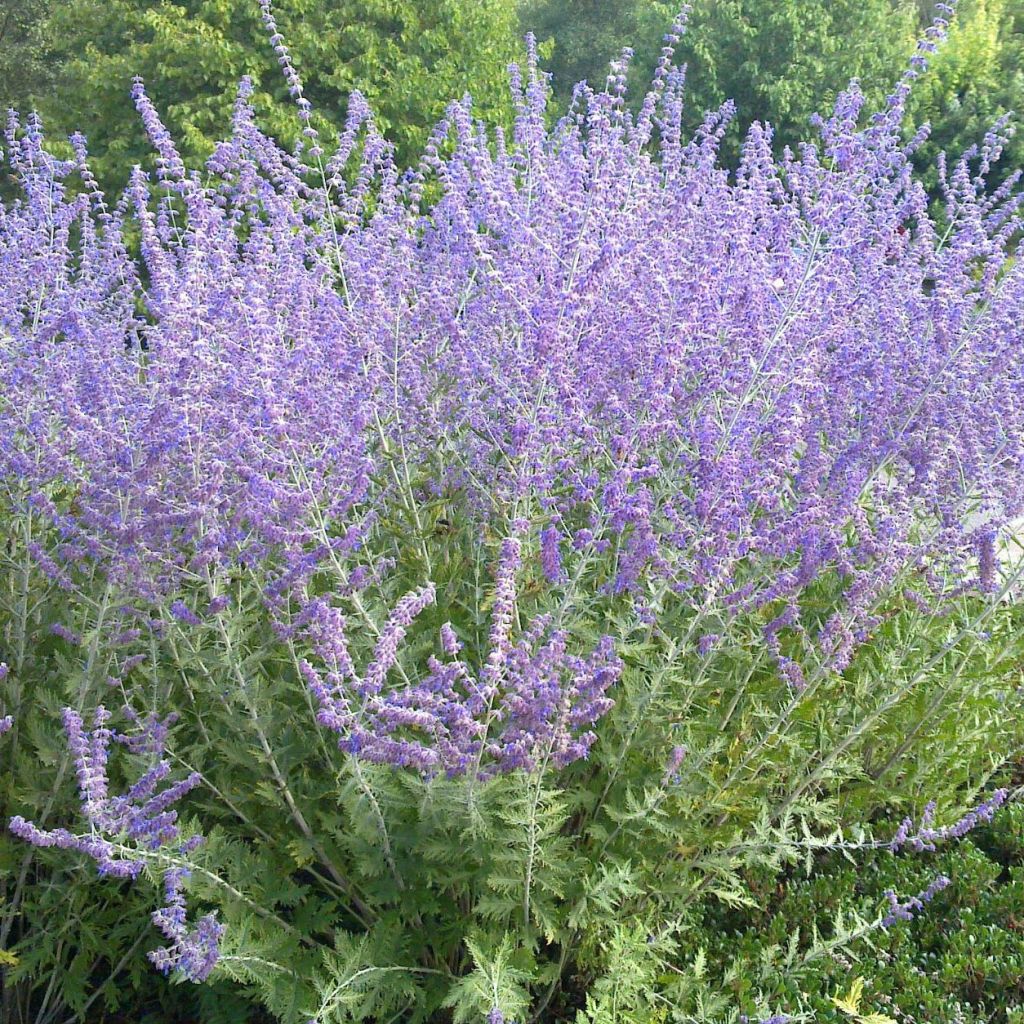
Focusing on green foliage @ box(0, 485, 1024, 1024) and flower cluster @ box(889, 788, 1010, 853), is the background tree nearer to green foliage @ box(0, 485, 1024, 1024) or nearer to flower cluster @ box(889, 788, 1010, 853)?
green foliage @ box(0, 485, 1024, 1024)

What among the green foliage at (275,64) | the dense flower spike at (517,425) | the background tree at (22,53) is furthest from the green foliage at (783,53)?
the dense flower spike at (517,425)

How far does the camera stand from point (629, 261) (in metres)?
3.79

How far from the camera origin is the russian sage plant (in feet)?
8.78

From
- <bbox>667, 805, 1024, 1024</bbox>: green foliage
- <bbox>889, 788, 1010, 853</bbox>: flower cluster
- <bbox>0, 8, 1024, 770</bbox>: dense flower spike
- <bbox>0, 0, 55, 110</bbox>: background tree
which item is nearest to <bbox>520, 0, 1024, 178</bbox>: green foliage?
<bbox>0, 0, 55, 110</bbox>: background tree

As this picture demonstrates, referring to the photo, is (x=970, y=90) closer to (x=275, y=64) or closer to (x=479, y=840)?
(x=275, y=64)

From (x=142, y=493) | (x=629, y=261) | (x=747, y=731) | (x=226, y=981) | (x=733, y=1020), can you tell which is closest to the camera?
(x=142, y=493)

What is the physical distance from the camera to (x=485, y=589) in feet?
11.7

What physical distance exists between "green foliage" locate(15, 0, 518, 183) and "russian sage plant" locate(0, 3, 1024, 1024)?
910cm

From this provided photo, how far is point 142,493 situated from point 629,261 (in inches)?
78.5

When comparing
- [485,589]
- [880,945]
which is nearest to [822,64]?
[485,589]

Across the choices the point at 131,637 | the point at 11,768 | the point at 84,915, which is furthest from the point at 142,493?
the point at 84,915

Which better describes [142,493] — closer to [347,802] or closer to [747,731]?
[347,802]

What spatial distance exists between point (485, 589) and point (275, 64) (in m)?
11.9

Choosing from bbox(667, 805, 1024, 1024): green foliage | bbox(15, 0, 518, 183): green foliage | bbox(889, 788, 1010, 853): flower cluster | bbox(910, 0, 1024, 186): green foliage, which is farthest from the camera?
bbox(910, 0, 1024, 186): green foliage
